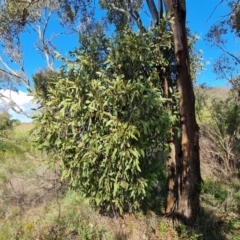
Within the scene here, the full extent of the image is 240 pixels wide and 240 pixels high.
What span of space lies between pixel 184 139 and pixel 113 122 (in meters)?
1.39

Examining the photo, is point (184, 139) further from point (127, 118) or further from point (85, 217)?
point (85, 217)

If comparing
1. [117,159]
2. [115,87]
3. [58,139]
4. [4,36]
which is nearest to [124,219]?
[117,159]

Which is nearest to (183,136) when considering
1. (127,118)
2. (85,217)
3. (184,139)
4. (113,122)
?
(184,139)

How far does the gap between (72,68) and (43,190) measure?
120 inches

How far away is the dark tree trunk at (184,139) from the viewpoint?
4.53m

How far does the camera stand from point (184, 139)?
465cm

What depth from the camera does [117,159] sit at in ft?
13.6

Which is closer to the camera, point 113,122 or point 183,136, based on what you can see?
point 113,122

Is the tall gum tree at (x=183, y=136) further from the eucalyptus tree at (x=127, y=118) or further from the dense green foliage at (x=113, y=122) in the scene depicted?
the dense green foliage at (x=113, y=122)

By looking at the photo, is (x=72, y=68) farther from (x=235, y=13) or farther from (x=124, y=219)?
(x=235, y=13)

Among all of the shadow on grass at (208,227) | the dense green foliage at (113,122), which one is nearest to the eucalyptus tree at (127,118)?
the dense green foliage at (113,122)

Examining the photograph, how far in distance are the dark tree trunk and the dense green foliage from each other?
27cm

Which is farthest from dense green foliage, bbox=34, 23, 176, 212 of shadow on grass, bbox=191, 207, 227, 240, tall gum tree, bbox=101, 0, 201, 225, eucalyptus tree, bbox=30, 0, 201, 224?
shadow on grass, bbox=191, 207, 227, 240

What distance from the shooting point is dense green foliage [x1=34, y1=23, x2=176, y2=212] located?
13.3ft
